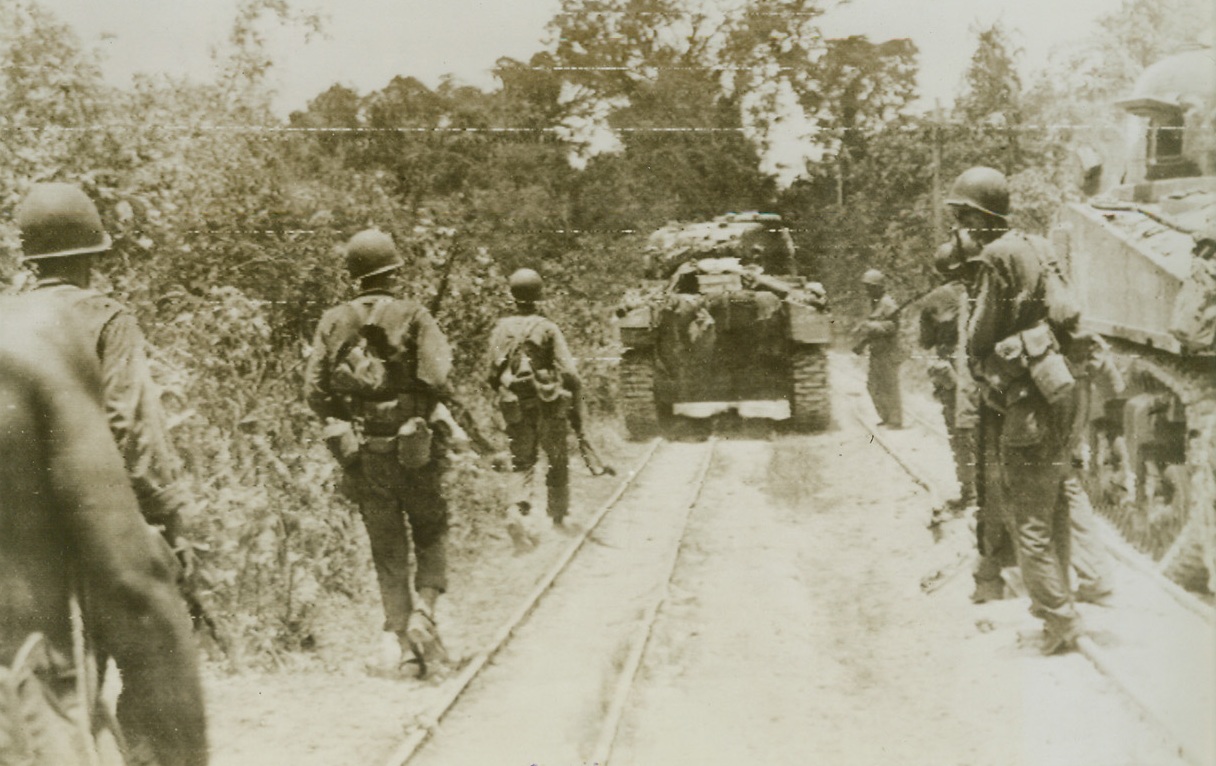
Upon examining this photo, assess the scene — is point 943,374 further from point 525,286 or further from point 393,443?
point 393,443

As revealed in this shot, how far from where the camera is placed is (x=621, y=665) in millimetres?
6266

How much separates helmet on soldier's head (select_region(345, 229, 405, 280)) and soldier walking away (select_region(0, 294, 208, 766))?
229cm

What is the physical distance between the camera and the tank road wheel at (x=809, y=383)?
1383cm

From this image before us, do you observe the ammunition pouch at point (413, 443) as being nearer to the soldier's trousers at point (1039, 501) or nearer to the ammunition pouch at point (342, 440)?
the ammunition pouch at point (342, 440)

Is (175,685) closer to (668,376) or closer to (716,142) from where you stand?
(716,142)

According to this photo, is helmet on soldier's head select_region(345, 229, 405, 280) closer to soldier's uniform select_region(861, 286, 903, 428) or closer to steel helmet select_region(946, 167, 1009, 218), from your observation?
steel helmet select_region(946, 167, 1009, 218)

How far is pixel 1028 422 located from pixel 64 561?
4270mm

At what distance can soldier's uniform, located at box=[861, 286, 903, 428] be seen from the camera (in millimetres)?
12656

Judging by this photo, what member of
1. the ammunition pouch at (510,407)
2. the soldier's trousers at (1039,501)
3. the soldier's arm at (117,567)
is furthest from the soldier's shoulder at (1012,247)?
the ammunition pouch at (510,407)

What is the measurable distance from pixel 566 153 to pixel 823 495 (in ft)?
13.8

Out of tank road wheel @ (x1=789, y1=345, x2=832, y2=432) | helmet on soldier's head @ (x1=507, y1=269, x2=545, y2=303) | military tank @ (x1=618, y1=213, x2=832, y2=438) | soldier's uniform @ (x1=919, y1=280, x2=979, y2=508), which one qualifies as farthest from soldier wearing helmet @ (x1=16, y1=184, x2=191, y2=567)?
tank road wheel @ (x1=789, y1=345, x2=832, y2=432)

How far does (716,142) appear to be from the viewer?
8633 millimetres

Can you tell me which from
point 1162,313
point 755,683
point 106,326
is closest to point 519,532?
point 755,683

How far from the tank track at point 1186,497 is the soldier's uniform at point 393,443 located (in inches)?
155
